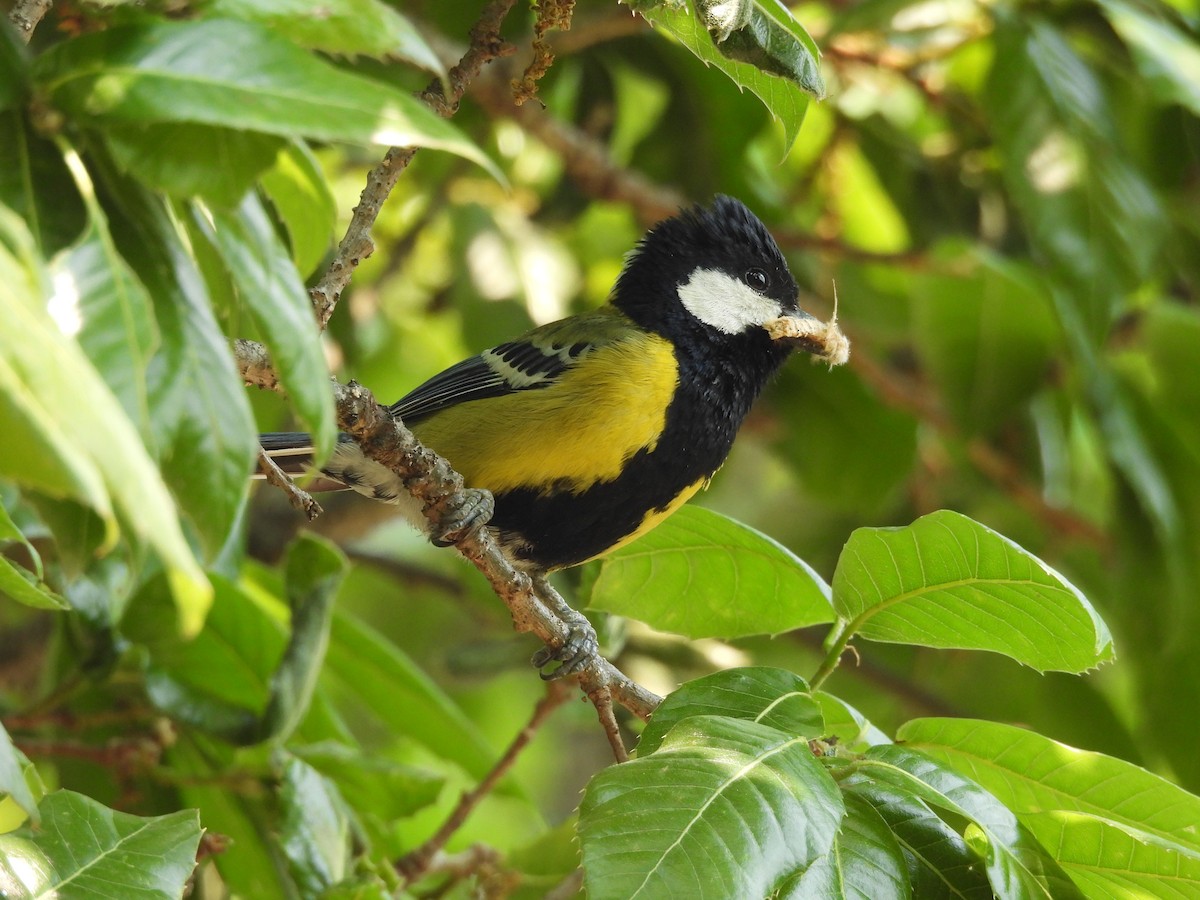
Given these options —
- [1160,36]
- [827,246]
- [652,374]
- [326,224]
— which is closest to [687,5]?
[326,224]

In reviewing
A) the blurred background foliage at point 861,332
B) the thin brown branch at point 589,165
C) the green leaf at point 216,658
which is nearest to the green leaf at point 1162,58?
the blurred background foliage at point 861,332


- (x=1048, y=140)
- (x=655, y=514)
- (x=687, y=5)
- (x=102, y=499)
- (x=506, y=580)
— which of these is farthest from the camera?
(x=1048, y=140)

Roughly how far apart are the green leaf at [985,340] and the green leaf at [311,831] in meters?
2.24

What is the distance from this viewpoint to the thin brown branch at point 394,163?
1586 mm

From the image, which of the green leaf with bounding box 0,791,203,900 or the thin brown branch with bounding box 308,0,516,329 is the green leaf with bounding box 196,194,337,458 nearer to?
the thin brown branch with bounding box 308,0,516,329

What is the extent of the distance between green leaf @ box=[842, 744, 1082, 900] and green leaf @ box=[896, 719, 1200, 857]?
0.53ft

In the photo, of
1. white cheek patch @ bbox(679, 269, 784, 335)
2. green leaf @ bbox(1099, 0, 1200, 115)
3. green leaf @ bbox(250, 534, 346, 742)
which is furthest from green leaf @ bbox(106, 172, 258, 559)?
green leaf @ bbox(1099, 0, 1200, 115)

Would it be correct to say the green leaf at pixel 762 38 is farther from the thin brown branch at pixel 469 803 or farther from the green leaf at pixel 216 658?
the green leaf at pixel 216 658

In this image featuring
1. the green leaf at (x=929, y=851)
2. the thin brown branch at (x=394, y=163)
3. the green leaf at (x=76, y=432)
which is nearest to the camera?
the green leaf at (x=76, y=432)

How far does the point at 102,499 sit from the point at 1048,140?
9.85 ft

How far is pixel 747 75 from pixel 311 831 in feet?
4.29

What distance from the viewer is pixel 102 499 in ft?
2.24

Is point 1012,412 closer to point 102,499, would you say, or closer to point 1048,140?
point 1048,140

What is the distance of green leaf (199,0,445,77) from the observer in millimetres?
1053
